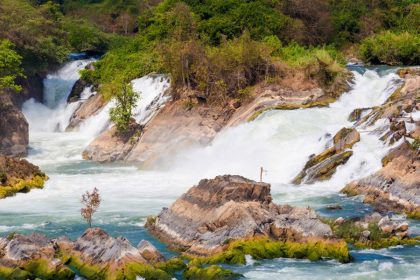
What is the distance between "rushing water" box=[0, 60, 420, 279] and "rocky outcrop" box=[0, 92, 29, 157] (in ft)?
3.56

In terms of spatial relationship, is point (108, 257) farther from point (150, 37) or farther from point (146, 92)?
point (150, 37)

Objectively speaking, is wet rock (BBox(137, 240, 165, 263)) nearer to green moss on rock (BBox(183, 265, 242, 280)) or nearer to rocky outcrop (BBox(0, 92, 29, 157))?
green moss on rock (BBox(183, 265, 242, 280))

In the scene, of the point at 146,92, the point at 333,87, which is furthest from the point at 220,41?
the point at 333,87

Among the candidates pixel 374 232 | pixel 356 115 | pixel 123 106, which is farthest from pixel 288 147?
pixel 374 232

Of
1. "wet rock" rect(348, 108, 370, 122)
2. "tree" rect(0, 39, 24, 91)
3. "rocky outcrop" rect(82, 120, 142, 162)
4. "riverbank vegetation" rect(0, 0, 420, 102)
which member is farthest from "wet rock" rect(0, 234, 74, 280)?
"riverbank vegetation" rect(0, 0, 420, 102)

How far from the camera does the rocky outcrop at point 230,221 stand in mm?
23391

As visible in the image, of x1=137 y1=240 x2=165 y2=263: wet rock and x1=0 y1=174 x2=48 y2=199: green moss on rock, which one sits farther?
x1=0 y1=174 x2=48 y2=199: green moss on rock

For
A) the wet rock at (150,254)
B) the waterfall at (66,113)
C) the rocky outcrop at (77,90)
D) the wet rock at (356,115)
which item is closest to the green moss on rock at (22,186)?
the waterfall at (66,113)

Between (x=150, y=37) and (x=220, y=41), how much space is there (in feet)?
25.9

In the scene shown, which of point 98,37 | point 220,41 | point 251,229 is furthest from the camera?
point 98,37

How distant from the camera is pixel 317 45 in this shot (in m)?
63.0

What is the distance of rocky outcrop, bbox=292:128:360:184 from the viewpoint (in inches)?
1358

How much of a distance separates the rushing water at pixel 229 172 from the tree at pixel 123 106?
7.02 ft

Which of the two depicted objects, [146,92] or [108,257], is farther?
[146,92]
